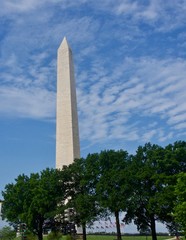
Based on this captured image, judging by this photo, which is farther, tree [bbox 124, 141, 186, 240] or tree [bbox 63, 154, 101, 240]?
tree [bbox 63, 154, 101, 240]

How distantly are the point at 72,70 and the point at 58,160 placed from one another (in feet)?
52.6

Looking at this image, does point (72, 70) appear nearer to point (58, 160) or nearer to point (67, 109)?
point (67, 109)

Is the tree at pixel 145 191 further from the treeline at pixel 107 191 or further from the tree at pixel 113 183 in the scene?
the tree at pixel 113 183

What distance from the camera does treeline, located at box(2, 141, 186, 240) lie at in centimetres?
4719

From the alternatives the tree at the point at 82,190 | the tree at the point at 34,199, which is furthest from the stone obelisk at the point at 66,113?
the tree at the point at 82,190

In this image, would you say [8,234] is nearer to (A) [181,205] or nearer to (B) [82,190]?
(B) [82,190]

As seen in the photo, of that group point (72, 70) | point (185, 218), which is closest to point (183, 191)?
point (185, 218)

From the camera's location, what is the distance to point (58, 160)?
2746 inches

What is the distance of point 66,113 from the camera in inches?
2776

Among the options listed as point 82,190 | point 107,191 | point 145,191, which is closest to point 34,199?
point 82,190

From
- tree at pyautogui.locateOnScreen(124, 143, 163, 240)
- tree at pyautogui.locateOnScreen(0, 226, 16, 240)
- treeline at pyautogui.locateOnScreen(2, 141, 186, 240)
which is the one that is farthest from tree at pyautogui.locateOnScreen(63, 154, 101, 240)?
tree at pyautogui.locateOnScreen(0, 226, 16, 240)

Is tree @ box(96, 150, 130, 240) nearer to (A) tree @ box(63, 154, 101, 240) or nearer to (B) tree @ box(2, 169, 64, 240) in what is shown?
(A) tree @ box(63, 154, 101, 240)

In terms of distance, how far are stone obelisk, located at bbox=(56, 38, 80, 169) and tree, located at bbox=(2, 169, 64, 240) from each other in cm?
1106

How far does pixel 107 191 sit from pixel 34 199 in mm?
10412
